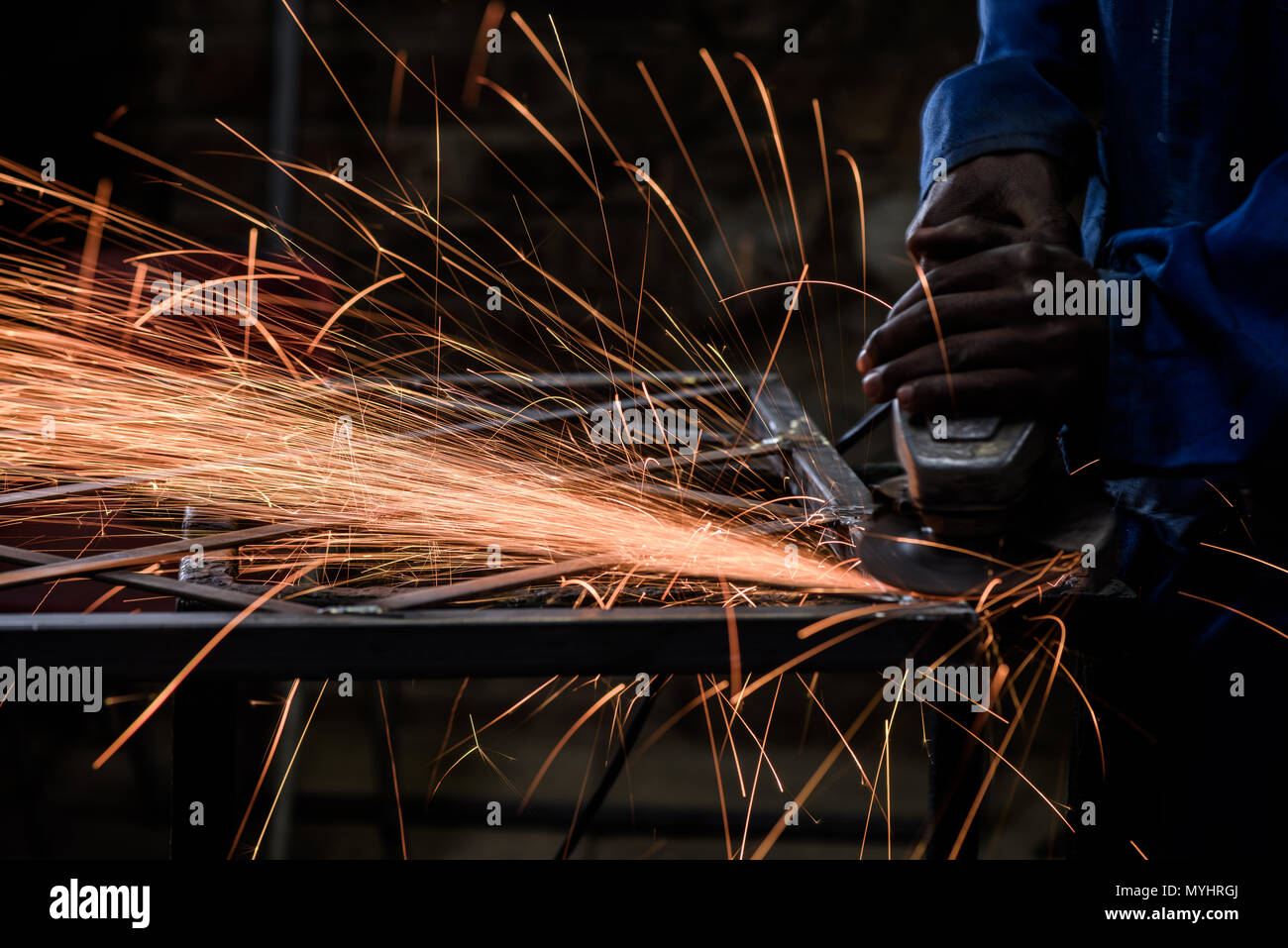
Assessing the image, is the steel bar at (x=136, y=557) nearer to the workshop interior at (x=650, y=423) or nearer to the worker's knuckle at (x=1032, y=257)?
the workshop interior at (x=650, y=423)

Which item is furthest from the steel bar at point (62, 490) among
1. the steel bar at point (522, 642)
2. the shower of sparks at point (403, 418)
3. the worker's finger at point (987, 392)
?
the worker's finger at point (987, 392)

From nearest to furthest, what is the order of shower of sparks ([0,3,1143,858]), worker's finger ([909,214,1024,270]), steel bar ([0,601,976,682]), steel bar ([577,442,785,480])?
steel bar ([0,601,976,682]) < worker's finger ([909,214,1024,270]) < shower of sparks ([0,3,1143,858]) < steel bar ([577,442,785,480])

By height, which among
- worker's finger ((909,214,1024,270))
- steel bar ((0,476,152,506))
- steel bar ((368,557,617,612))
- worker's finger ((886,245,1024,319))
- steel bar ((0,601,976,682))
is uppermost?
worker's finger ((909,214,1024,270))

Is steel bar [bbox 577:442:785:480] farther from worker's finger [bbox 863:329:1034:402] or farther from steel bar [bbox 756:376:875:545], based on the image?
worker's finger [bbox 863:329:1034:402]

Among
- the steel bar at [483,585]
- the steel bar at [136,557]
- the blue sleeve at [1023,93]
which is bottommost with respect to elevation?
the steel bar at [483,585]

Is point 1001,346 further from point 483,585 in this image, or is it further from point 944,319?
point 483,585

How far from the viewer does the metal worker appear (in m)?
0.81

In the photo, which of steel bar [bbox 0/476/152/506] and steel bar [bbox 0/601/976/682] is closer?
steel bar [bbox 0/601/976/682]

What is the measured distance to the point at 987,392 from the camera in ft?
2.62

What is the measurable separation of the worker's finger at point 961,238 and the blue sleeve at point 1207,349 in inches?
5.2

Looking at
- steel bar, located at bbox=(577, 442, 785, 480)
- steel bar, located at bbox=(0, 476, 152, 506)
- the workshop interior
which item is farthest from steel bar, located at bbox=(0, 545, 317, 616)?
steel bar, located at bbox=(577, 442, 785, 480)

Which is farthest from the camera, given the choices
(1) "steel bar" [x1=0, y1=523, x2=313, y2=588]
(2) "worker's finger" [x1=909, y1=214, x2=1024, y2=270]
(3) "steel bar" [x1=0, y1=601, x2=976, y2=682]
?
(2) "worker's finger" [x1=909, y1=214, x2=1024, y2=270]

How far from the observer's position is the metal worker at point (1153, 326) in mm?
809
